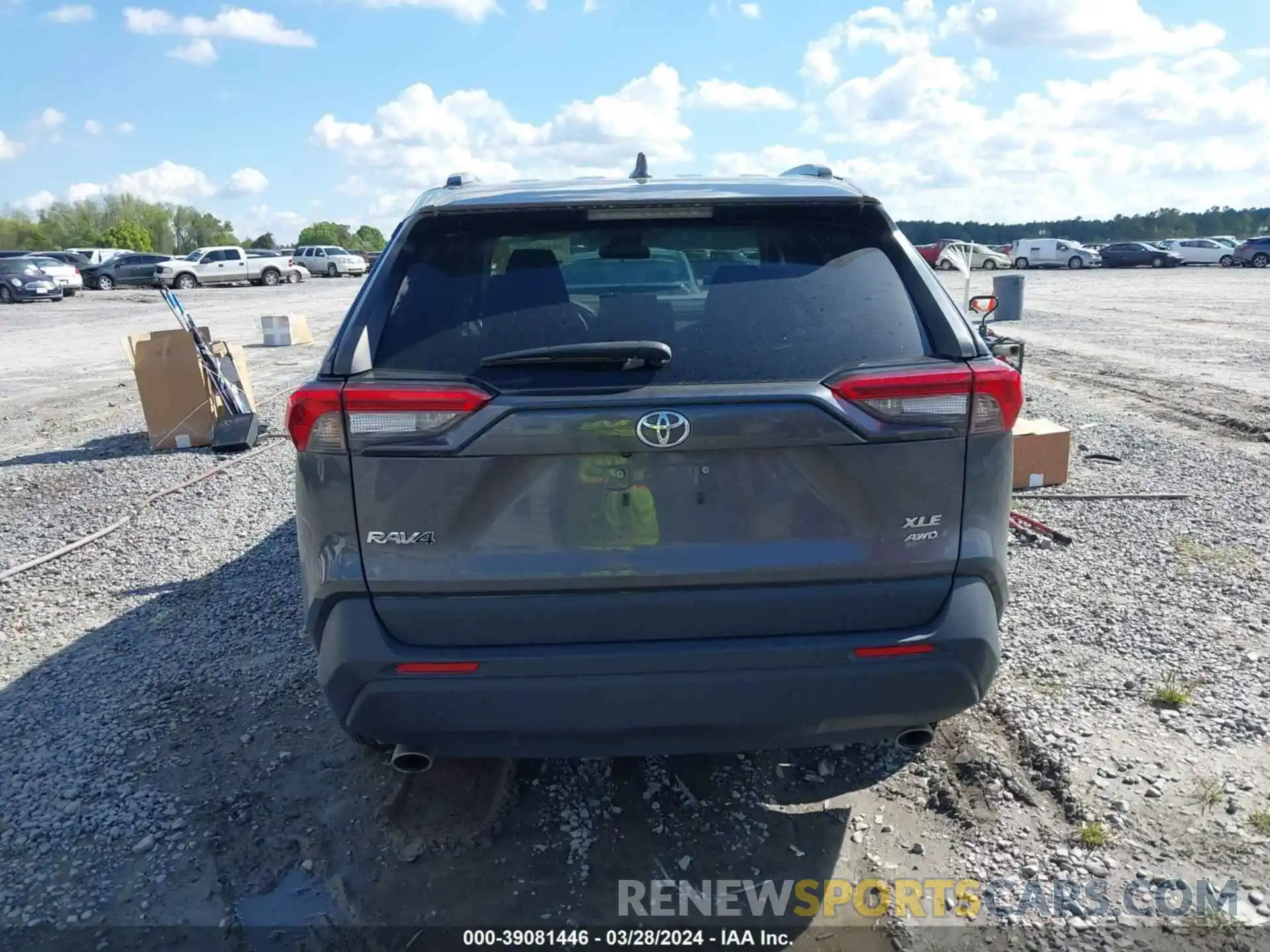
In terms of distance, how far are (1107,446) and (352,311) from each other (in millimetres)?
7450

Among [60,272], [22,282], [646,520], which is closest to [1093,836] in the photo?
[646,520]

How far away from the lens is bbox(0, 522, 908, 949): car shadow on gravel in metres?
2.75

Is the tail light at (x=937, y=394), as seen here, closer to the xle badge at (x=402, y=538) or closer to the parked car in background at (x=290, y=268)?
the xle badge at (x=402, y=538)

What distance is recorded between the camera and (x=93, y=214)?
88.3 meters

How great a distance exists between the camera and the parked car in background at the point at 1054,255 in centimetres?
4962

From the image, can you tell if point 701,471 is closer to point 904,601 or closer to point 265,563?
point 904,601

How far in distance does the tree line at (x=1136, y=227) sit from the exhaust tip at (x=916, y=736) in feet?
270

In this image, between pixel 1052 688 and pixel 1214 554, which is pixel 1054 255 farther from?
pixel 1052 688

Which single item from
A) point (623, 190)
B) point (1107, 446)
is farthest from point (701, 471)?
point (1107, 446)

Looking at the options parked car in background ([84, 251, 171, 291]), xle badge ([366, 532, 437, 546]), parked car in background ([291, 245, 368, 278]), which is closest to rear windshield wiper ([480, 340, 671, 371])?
xle badge ([366, 532, 437, 546])

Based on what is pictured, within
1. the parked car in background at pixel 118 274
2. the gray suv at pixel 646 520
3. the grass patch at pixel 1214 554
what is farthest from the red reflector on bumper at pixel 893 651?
the parked car in background at pixel 118 274

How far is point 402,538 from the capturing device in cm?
241

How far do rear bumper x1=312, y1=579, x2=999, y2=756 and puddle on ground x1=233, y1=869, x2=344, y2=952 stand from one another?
24.2 inches

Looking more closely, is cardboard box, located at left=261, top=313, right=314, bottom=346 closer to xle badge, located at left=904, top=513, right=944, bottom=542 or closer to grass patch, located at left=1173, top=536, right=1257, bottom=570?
grass patch, located at left=1173, top=536, right=1257, bottom=570
